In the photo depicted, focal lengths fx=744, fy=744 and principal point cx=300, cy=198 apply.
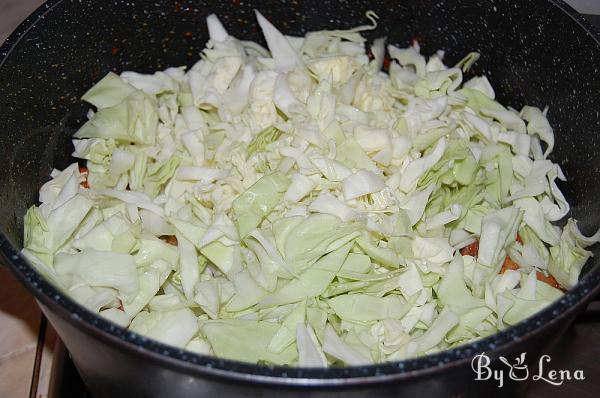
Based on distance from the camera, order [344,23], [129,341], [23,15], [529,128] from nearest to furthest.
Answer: [129,341] < [529,128] < [344,23] < [23,15]

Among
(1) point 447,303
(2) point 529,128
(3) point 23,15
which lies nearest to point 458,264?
(1) point 447,303

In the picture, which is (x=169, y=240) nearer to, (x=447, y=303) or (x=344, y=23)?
(x=447, y=303)

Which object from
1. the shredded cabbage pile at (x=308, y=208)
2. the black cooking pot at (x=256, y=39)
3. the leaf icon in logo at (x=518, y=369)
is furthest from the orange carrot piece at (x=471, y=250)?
the leaf icon in logo at (x=518, y=369)

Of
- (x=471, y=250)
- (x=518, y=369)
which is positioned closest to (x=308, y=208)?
(x=471, y=250)

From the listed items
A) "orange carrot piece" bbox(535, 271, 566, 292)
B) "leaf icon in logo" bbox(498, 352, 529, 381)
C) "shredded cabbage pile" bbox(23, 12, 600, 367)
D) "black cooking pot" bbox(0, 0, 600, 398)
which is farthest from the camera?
"orange carrot piece" bbox(535, 271, 566, 292)

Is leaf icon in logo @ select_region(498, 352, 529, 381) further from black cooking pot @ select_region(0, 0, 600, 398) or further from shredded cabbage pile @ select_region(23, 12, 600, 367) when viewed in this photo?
shredded cabbage pile @ select_region(23, 12, 600, 367)

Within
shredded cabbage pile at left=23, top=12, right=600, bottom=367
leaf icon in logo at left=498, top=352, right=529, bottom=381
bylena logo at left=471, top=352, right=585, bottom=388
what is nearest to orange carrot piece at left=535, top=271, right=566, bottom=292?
shredded cabbage pile at left=23, top=12, right=600, bottom=367
